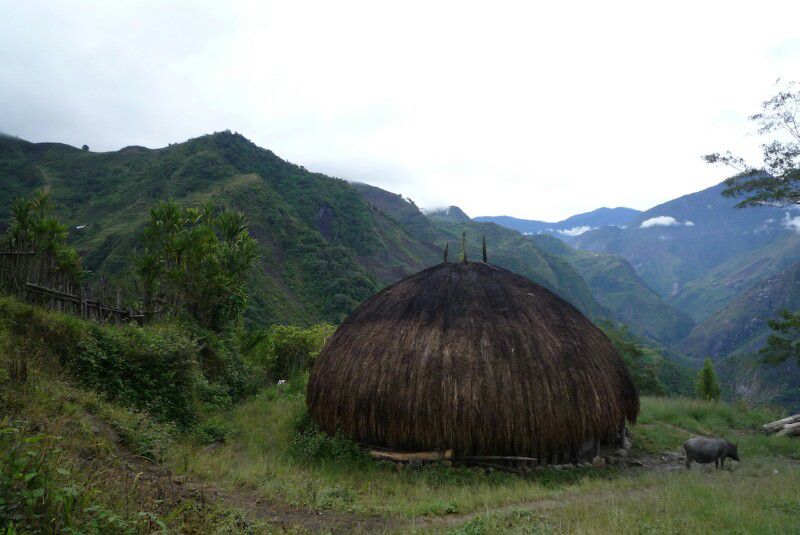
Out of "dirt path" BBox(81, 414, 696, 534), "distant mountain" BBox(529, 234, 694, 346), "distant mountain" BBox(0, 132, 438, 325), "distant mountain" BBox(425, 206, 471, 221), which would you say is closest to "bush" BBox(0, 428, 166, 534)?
"dirt path" BBox(81, 414, 696, 534)

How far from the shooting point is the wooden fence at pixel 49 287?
9.19 metres

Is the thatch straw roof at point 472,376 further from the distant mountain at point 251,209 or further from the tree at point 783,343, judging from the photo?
the distant mountain at point 251,209

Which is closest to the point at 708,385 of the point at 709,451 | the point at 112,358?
the point at 709,451

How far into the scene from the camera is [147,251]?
14.3m

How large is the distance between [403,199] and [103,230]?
345ft

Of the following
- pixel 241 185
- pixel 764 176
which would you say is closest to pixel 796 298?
pixel 764 176

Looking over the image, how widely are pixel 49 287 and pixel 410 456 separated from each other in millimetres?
8659

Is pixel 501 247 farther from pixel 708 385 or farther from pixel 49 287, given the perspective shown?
pixel 49 287

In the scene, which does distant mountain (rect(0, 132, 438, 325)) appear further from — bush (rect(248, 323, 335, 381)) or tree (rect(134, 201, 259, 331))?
tree (rect(134, 201, 259, 331))

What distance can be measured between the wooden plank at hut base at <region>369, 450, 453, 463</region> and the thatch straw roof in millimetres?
123

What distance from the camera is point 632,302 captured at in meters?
153

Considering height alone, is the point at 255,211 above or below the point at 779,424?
above

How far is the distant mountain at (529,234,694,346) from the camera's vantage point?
140 m

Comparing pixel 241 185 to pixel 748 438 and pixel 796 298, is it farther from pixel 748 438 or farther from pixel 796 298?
pixel 796 298
